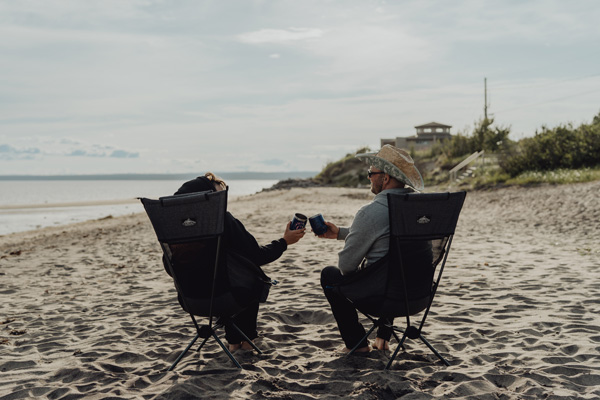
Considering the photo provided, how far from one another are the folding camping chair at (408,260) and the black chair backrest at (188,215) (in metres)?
1.09

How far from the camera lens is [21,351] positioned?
4.71 meters

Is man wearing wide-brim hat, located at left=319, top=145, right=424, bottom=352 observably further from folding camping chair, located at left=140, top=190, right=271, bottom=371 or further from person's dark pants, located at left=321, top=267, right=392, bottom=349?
folding camping chair, located at left=140, top=190, right=271, bottom=371

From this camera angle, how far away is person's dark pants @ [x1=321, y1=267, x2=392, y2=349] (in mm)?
4094

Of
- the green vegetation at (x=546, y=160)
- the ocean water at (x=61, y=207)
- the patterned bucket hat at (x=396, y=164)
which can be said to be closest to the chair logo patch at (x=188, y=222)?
the patterned bucket hat at (x=396, y=164)

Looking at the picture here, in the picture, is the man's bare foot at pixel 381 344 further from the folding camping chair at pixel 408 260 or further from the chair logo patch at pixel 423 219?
the chair logo patch at pixel 423 219

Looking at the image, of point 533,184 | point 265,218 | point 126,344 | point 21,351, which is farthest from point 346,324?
point 533,184

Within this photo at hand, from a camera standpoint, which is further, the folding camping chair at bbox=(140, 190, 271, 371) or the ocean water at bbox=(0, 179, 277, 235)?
the ocean water at bbox=(0, 179, 277, 235)

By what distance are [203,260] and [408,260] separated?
1.52 m

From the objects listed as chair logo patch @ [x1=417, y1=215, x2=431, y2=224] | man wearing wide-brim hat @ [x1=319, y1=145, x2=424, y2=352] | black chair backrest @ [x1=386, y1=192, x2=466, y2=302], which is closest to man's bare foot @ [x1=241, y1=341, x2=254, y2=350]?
man wearing wide-brim hat @ [x1=319, y1=145, x2=424, y2=352]

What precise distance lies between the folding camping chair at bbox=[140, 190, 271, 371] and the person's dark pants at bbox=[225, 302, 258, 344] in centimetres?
24

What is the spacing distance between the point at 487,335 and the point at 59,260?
8413 mm

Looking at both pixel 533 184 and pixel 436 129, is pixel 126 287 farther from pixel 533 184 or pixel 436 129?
pixel 436 129

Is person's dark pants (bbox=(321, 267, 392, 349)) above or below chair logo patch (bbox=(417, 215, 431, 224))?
below

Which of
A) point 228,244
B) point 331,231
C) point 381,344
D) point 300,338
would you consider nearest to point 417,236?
point 331,231
